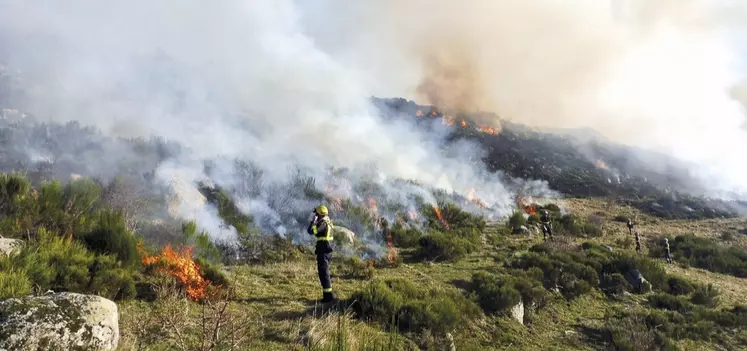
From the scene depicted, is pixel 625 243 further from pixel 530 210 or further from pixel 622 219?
pixel 622 219

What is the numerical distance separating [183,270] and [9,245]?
2.80m

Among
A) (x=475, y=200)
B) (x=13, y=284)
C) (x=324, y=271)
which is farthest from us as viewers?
(x=475, y=200)

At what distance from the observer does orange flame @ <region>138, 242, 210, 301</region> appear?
7.92 meters

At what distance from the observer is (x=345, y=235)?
14914 millimetres

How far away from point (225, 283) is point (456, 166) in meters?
29.6

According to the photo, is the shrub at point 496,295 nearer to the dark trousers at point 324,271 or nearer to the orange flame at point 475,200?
the dark trousers at point 324,271

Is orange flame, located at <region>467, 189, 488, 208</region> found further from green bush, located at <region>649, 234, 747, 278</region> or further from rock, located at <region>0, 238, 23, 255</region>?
rock, located at <region>0, 238, 23, 255</region>

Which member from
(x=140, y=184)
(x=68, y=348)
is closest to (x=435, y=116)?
(x=140, y=184)

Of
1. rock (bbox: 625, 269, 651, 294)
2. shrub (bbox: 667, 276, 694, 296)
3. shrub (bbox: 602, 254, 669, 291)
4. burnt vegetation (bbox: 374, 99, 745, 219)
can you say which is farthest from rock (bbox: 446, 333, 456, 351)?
burnt vegetation (bbox: 374, 99, 745, 219)

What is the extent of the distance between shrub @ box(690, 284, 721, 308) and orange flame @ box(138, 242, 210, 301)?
15381 mm

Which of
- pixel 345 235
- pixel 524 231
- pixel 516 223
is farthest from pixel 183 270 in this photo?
pixel 516 223

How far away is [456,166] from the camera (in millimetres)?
36281

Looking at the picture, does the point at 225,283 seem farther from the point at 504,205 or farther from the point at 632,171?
the point at 632,171

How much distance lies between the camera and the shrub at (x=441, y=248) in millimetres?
15250
